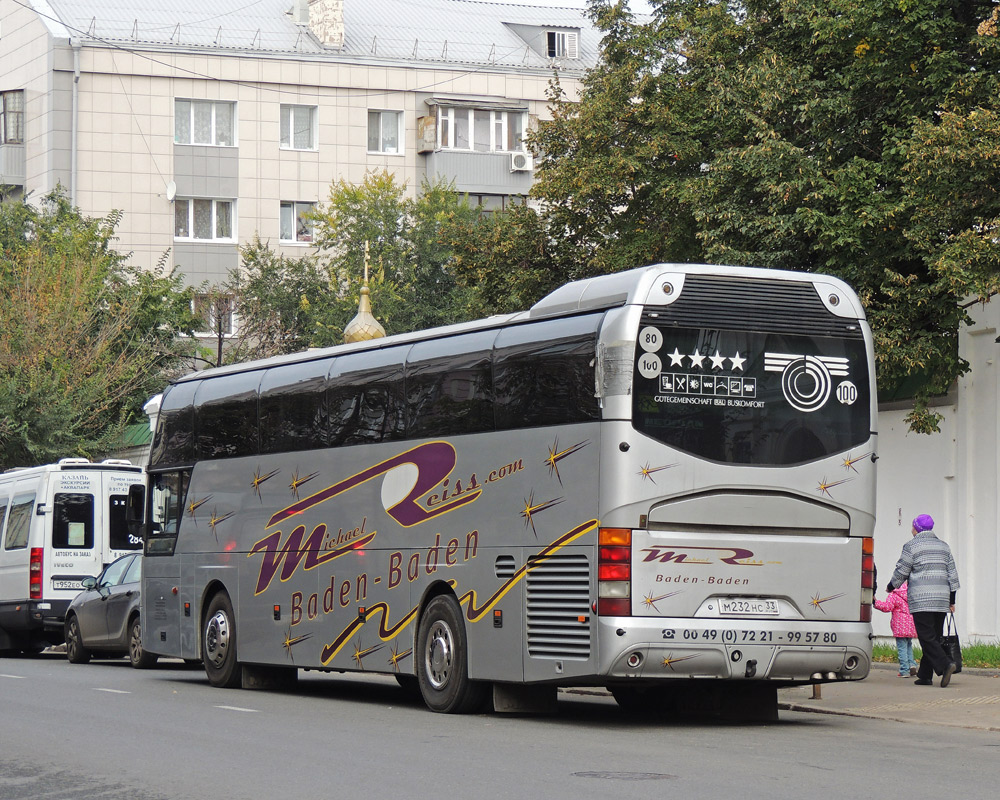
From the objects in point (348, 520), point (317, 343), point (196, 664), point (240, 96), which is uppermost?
point (240, 96)

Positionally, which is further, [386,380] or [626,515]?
[386,380]

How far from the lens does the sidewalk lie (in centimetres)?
1552

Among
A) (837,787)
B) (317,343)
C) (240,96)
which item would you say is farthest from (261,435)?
(240,96)

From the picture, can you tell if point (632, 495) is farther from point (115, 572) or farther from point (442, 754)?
point (115, 572)

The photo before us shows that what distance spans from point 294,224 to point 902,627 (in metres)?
43.5

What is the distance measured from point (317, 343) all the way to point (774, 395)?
3906cm

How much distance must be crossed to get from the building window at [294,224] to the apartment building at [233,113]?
0.16 ft

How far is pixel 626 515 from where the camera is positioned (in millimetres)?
13469

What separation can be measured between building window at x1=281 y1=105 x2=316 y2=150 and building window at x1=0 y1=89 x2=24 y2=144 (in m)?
8.89

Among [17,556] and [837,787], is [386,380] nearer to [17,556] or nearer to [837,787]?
[837,787]

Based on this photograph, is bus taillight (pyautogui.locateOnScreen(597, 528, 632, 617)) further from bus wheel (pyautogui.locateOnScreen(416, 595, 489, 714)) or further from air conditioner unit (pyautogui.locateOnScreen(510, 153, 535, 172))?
air conditioner unit (pyautogui.locateOnScreen(510, 153, 535, 172))

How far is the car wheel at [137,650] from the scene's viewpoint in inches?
950

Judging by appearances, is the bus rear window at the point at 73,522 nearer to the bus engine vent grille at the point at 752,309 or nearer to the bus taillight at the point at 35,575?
the bus taillight at the point at 35,575

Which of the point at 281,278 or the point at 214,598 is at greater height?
the point at 281,278
